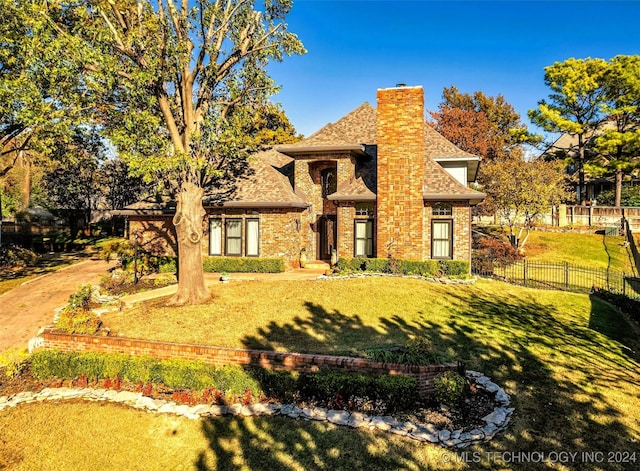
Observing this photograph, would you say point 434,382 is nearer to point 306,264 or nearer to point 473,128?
point 306,264

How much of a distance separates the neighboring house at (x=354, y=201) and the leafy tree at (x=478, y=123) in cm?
2734

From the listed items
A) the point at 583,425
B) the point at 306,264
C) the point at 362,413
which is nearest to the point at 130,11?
the point at 306,264

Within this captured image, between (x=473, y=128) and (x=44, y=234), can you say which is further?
(x=473, y=128)

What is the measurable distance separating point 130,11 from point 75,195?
2694cm

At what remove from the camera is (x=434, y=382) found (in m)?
8.41

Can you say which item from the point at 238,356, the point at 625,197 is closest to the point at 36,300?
the point at 238,356

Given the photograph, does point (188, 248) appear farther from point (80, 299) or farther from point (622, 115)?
point (622, 115)

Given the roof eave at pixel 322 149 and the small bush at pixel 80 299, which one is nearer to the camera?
the small bush at pixel 80 299

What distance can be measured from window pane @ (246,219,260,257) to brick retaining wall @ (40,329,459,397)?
437 inches

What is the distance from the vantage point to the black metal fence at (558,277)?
1970 centimetres

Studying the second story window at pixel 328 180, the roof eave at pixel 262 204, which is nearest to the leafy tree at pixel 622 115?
the second story window at pixel 328 180

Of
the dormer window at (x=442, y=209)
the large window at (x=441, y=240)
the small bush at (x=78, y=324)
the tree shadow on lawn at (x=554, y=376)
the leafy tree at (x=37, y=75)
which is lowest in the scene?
the tree shadow on lawn at (x=554, y=376)

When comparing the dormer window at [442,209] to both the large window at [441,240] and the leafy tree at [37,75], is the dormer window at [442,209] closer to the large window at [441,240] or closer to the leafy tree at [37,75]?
the large window at [441,240]

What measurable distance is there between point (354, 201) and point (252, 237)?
230 inches
